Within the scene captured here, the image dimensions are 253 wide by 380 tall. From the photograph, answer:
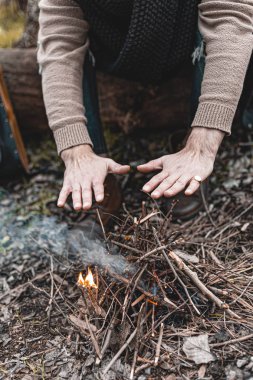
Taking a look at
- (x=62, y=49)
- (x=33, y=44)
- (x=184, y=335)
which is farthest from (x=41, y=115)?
(x=184, y=335)

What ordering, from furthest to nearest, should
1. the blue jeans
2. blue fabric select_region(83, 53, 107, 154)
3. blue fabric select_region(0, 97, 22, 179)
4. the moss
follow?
the moss, blue fabric select_region(0, 97, 22, 179), blue fabric select_region(83, 53, 107, 154), the blue jeans

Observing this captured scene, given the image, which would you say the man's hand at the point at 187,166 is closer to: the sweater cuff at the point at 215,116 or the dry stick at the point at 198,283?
the sweater cuff at the point at 215,116

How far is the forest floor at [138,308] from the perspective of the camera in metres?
1.77

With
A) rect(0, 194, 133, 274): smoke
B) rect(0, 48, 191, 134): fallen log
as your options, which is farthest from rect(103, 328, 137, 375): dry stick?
rect(0, 48, 191, 134): fallen log

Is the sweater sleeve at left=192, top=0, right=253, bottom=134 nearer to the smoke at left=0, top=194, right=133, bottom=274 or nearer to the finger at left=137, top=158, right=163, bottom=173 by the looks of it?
the finger at left=137, top=158, right=163, bottom=173

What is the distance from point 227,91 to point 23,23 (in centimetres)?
217

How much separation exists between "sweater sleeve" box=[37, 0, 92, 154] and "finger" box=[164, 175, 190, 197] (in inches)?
24.8

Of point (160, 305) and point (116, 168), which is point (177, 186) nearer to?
point (116, 168)

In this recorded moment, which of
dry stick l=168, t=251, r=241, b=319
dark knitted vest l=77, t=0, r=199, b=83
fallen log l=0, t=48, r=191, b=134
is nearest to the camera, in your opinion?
dry stick l=168, t=251, r=241, b=319

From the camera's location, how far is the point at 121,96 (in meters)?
3.41

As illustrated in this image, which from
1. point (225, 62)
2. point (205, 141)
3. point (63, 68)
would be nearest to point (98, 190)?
point (205, 141)

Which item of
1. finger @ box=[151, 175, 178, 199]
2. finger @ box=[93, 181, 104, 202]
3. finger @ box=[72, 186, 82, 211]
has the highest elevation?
finger @ box=[151, 175, 178, 199]

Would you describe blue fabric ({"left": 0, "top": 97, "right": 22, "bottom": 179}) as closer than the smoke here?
No

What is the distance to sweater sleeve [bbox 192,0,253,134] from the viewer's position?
2.20m
